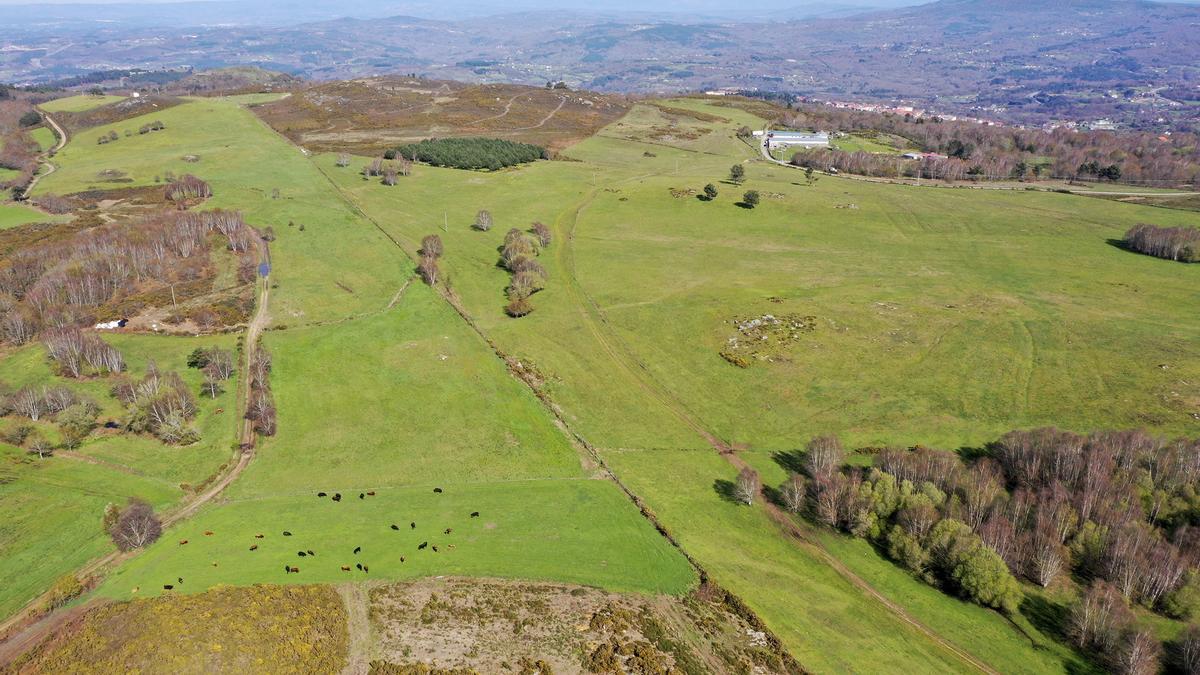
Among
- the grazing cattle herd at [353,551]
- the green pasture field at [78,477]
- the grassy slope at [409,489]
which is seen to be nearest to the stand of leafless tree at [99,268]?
the green pasture field at [78,477]

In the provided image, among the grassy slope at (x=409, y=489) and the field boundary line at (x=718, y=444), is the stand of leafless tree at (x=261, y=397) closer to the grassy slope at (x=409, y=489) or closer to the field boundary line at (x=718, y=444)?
the grassy slope at (x=409, y=489)

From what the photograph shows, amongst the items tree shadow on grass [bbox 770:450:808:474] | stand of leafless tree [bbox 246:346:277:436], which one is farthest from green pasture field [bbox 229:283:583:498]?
tree shadow on grass [bbox 770:450:808:474]

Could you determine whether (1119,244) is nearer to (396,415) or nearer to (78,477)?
(396,415)

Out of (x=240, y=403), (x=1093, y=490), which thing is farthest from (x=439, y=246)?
(x=1093, y=490)

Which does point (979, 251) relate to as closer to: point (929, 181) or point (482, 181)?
point (929, 181)

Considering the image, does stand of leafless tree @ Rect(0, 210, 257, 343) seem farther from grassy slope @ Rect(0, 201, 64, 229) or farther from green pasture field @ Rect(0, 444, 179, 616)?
green pasture field @ Rect(0, 444, 179, 616)

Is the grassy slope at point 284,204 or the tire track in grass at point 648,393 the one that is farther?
the grassy slope at point 284,204

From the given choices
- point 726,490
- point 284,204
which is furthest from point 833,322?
point 284,204
